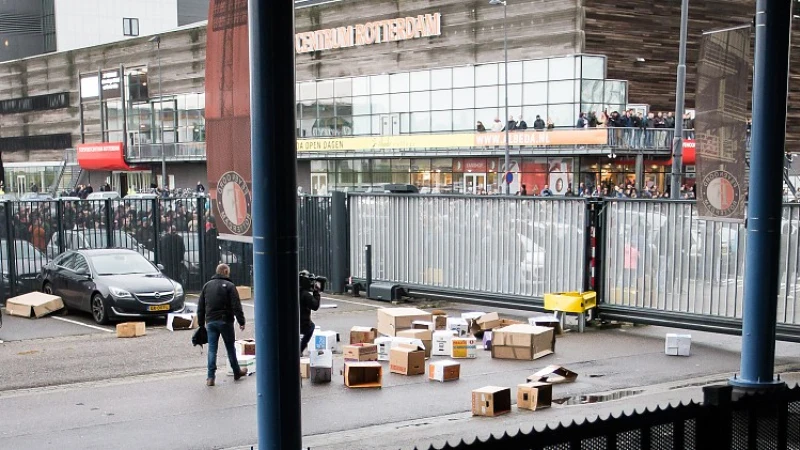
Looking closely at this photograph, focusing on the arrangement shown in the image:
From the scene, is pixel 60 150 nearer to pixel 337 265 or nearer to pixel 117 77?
pixel 117 77

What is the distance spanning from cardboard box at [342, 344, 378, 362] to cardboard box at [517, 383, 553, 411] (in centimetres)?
284

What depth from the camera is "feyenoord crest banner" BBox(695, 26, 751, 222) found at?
34.8ft

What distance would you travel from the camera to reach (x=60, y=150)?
82.1 meters

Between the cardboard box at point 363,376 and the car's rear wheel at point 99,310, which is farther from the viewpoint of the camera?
the car's rear wheel at point 99,310

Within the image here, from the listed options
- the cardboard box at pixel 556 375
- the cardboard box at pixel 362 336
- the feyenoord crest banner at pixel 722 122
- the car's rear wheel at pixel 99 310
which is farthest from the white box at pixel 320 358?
the car's rear wheel at pixel 99 310

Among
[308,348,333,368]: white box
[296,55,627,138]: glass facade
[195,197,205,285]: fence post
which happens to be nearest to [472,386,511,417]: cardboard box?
[308,348,333,368]: white box

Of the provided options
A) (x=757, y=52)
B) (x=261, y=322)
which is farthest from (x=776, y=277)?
(x=261, y=322)

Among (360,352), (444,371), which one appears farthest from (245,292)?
(444,371)

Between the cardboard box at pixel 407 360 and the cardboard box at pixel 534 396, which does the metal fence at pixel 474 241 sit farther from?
the cardboard box at pixel 534 396

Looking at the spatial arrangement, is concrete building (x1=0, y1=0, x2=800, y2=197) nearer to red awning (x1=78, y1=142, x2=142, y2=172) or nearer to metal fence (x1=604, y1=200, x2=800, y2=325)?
red awning (x1=78, y1=142, x2=142, y2=172)

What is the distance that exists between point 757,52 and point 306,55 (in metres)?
54.5

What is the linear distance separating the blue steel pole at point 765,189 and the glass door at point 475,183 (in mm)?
43388

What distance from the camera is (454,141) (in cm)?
5266

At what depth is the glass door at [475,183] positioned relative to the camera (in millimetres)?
52722
